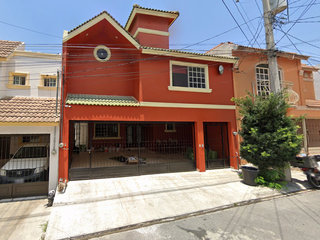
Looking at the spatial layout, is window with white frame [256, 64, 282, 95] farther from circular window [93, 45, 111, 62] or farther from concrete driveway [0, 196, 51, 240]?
concrete driveway [0, 196, 51, 240]

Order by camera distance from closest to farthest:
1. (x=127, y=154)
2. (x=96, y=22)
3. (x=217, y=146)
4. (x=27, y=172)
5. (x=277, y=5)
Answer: (x=27, y=172), (x=277, y=5), (x=96, y=22), (x=217, y=146), (x=127, y=154)

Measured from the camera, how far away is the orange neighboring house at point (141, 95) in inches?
310

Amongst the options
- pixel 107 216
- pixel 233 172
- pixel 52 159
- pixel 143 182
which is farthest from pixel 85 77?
pixel 233 172

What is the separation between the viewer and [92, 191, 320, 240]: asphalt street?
407 cm

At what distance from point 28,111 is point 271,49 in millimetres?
10905

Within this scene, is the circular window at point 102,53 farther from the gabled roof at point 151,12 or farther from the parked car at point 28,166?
the parked car at point 28,166

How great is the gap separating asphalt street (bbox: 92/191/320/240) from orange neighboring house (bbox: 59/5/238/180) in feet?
12.8

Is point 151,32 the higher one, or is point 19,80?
point 151,32

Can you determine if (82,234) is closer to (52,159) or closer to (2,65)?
(52,159)

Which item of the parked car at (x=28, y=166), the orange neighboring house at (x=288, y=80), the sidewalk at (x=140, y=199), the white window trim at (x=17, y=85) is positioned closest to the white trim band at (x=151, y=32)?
the orange neighboring house at (x=288, y=80)

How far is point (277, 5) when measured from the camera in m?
7.78

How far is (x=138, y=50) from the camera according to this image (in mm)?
8953

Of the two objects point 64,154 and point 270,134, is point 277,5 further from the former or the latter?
point 64,154

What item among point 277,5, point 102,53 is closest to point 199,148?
point 102,53
